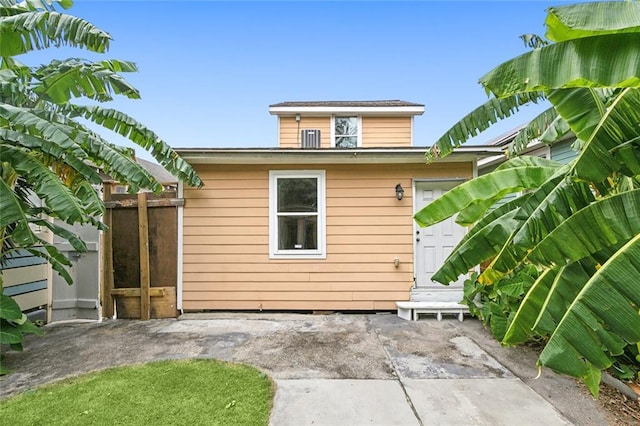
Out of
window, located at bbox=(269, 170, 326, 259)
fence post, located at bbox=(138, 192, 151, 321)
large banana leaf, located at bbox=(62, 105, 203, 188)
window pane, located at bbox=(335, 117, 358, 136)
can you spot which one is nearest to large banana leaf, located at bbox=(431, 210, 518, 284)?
window, located at bbox=(269, 170, 326, 259)

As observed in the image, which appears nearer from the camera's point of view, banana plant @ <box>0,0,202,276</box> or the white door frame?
banana plant @ <box>0,0,202,276</box>

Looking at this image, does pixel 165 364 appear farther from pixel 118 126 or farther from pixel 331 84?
pixel 331 84

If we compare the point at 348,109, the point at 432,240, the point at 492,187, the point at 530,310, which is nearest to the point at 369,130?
the point at 348,109

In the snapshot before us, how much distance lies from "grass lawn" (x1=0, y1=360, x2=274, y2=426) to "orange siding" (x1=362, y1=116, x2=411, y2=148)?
359 inches

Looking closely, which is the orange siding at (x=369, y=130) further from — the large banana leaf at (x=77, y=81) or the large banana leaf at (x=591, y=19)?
the large banana leaf at (x=591, y=19)

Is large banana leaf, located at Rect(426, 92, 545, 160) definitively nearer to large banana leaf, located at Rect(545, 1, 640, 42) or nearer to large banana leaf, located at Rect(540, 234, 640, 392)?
large banana leaf, located at Rect(545, 1, 640, 42)

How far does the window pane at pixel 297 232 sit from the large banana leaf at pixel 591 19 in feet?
14.0

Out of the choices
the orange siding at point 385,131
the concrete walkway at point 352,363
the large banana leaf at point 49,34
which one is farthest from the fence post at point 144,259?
the orange siding at point 385,131

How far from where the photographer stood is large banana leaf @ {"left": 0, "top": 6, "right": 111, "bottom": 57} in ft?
9.07

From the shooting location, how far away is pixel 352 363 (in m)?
3.15

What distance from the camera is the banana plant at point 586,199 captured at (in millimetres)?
1146

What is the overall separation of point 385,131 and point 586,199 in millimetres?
9421

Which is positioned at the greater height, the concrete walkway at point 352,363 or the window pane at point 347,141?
the window pane at point 347,141

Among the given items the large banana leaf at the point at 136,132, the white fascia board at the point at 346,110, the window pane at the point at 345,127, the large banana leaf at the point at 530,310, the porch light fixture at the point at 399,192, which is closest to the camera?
the large banana leaf at the point at 530,310
